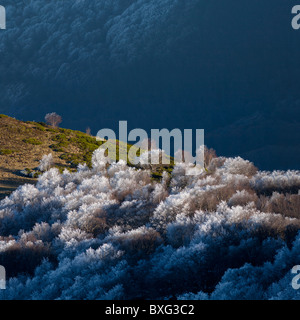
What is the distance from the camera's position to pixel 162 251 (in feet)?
27.0

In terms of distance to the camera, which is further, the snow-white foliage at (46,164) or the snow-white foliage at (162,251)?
the snow-white foliage at (46,164)

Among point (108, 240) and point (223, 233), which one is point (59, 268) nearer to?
point (108, 240)

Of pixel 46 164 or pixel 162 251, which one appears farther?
pixel 46 164

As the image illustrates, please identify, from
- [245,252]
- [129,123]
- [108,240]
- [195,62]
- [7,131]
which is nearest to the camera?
[245,252]

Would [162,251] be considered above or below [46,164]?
below

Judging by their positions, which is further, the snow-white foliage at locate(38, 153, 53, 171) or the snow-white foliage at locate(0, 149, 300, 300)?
the snow-white foliage at locate(38, 153, 53, 171)

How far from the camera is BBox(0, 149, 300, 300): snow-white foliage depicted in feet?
22.2

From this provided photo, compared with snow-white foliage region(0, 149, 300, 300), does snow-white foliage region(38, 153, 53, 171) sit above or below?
above

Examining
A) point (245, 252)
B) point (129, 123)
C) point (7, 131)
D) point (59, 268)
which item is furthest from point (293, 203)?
point (129, 123)

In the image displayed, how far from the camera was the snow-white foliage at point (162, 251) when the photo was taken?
6.76 meters

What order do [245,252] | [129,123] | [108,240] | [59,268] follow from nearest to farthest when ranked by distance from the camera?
[245,252], [59,268], [108,240], [129,123]

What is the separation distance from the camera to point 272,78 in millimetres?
185250

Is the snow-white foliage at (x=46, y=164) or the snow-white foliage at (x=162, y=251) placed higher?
the snow-white foliage at (x=46, y=164)
